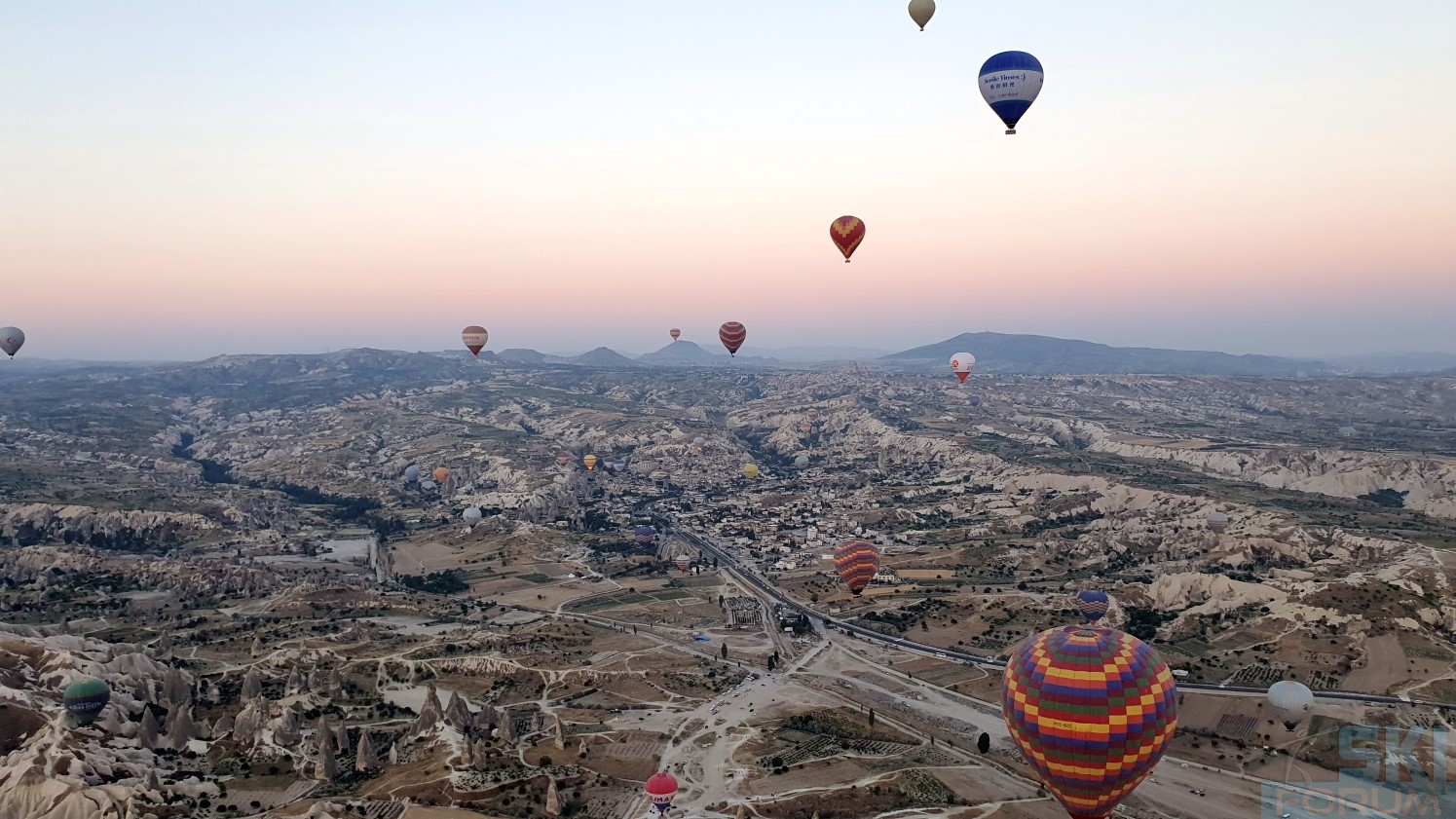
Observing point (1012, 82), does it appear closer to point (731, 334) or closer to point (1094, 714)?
point (1094, 714)

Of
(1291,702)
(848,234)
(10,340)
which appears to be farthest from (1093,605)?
(10,340)

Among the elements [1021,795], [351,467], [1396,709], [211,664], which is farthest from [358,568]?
[1396,709]

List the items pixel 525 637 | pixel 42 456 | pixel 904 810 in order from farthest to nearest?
pixel 42 456 → pixel 525 637 → pixel 904 810

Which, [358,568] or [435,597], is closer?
[435,597]

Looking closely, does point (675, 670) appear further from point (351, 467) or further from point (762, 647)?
point (351, 467)

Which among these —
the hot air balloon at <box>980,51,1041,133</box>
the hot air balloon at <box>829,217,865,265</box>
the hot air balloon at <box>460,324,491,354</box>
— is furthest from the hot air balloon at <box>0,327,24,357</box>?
the hot air balloon at <box>980,51,1041,133</box>

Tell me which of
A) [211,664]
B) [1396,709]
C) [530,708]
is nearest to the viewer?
[1396,709]
